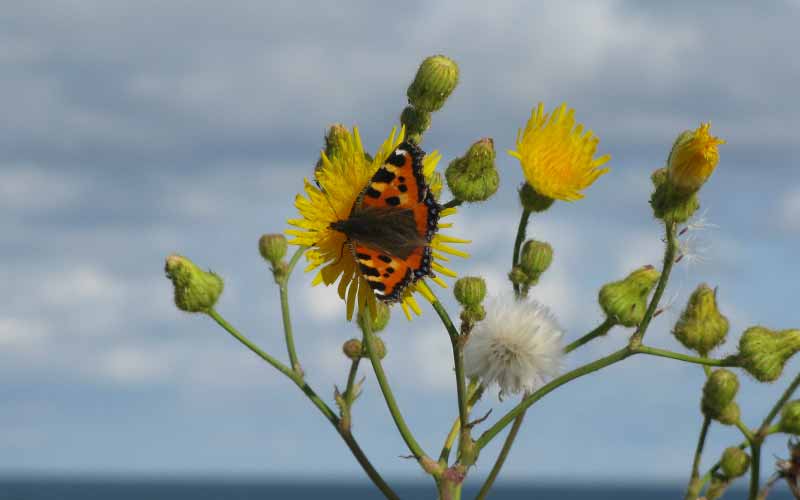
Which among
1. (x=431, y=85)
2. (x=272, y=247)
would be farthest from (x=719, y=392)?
(x=272, y=247)

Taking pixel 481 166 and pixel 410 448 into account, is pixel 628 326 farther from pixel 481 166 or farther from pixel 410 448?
pixel 410 448

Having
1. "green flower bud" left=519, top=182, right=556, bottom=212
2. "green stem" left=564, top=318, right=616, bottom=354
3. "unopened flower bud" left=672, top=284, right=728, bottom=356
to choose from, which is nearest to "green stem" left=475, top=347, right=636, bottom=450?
"green stem" left=564, top=318, right=616, bottom=354

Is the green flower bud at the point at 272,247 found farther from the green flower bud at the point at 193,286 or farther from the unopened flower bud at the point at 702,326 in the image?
the unopened flower bud at the point at 702,326

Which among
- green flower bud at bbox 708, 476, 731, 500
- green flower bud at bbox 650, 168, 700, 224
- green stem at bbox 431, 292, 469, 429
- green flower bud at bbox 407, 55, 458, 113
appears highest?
green flower bud at bbox 407, 55, 458, 113

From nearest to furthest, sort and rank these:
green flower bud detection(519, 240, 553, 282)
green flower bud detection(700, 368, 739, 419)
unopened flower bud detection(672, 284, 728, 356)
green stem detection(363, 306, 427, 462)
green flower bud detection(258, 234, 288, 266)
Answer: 1. green stem detection(363, 306, 427, 462)
2. green flower bud detection(519, 240, 553, 282)
3. green flower bud detection(700, 368, 739, 419)
4. unopened flower bud detection(672, 284, 728, 356)
5. green flower bud detection(258, 234, 288, 266)

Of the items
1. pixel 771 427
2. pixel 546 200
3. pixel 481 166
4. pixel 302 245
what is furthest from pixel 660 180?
pixel 302 245

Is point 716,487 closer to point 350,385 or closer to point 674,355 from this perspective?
point 674,355

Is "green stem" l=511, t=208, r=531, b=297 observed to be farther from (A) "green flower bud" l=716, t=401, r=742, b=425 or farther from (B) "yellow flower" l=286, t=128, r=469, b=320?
(A) "green flower bud" l=716, t=401, r=742, b=425
